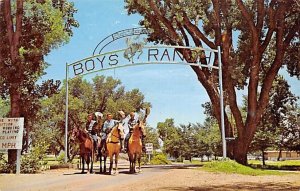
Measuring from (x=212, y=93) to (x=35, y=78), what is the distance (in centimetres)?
409

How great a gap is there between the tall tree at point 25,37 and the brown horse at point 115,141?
1642mm

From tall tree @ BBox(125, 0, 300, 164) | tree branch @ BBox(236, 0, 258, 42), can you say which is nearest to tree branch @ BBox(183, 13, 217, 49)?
tall tree @ BBox(125, 0, 300, 164)

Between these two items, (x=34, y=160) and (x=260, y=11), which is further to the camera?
(x=260, y=11)

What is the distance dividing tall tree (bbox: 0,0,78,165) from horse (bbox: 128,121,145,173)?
1773mm

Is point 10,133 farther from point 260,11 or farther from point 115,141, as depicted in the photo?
point 260,11

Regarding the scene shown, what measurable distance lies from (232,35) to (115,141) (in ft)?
17.4

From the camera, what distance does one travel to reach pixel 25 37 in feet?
23.1

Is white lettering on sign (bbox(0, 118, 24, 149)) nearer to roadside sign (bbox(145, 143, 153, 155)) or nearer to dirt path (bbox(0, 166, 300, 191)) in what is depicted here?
dirt path (bbox(0, 166, 300, 191))

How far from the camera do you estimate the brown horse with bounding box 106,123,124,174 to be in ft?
19.5

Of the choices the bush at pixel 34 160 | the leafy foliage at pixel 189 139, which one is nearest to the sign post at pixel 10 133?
the bush at pixel 34 160

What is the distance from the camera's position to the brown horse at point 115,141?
5.94 meters

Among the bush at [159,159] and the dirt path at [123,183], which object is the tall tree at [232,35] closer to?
the bush at [159,159]

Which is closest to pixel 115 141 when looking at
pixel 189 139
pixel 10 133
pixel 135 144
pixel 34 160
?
pixel 135 144

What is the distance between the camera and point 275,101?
1301 centimetres
